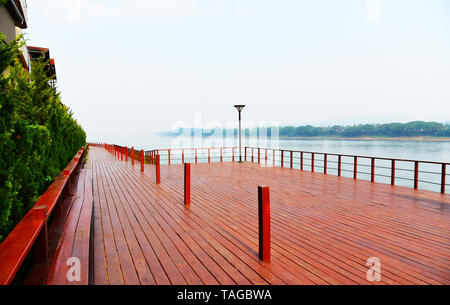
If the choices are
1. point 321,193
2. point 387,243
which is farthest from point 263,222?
point 321,193

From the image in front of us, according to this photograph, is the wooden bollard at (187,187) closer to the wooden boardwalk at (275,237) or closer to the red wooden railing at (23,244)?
the wooden boardwalk at (275,237)

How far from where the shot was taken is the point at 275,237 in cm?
385

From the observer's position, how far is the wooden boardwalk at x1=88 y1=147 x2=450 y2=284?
9.07 feet

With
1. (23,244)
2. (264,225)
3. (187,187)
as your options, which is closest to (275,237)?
(264,225)

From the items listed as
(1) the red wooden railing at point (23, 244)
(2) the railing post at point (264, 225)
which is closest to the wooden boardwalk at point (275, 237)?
(2) the railing post at point (264, 225)

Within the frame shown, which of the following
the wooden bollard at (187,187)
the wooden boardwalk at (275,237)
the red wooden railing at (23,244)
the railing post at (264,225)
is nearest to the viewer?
the red wooden railing at (23,244)

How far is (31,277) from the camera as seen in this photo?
207 centimetres

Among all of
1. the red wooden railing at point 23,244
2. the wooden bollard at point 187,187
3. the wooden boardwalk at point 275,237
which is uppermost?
the red wooden railing at point 23,244

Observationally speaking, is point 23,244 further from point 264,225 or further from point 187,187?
point 187,187

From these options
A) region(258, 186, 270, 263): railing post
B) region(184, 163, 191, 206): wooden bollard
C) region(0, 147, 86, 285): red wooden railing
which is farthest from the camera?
region(184, 163, 191, 206): wooden bollard

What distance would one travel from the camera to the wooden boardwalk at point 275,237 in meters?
2.77

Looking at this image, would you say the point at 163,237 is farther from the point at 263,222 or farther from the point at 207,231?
the point at 263,222

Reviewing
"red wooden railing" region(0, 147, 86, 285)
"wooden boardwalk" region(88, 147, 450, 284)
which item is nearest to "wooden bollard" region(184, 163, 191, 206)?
"wooden boardwalk" region(88, 147, 450, 284)

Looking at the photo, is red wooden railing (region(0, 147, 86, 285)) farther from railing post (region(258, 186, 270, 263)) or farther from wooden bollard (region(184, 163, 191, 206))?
wooden bollard (region(184, 163, 191, 206))
